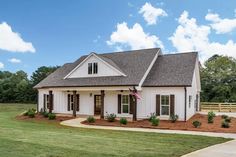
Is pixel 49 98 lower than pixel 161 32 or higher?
lower

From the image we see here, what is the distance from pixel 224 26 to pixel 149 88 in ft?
49.6

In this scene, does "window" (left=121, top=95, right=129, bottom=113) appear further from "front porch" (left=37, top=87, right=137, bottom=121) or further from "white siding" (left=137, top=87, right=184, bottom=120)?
"white siding" (left=137, top=87, right=184, bottom=120)

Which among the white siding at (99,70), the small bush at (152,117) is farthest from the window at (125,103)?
the small bush at (152,117)

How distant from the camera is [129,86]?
23578mm

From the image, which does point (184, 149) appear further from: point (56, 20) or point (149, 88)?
point (56, 20)

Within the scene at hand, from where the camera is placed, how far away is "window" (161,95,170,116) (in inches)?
922

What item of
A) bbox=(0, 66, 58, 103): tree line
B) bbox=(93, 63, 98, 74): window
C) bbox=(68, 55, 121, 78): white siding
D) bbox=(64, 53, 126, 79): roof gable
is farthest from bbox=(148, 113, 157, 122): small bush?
bbox=(0, 66, 58, 103): tree line

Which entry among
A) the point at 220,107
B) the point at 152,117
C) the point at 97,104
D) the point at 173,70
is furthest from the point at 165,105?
the point at 220,107

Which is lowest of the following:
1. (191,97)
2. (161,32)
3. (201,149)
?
(201,149)

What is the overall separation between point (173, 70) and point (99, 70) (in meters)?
6.16

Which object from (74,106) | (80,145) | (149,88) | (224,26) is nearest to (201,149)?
(80,145)

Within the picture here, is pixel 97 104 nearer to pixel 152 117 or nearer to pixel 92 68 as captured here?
pixel 92 68

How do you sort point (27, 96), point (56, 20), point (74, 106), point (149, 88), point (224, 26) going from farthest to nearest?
point (27, 96)
point (224, 26)
point (56, 20)
point (74, 106)
point (149, 88)

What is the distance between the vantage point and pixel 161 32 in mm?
27266
